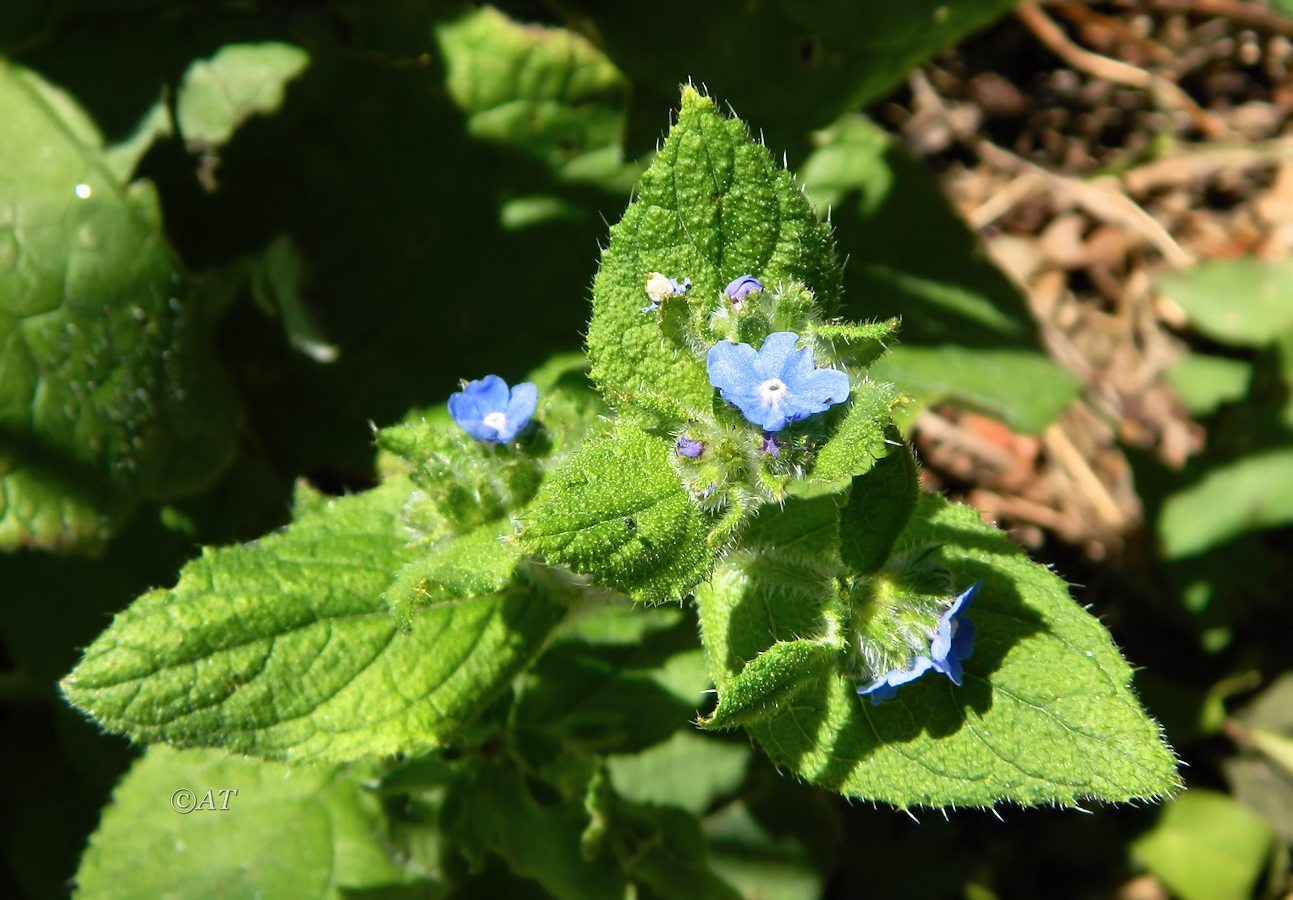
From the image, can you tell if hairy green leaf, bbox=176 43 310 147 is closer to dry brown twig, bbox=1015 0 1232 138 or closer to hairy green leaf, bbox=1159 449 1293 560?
dry brown twig, bbox=1015 0 1232 138

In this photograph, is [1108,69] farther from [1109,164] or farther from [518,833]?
[518,833]

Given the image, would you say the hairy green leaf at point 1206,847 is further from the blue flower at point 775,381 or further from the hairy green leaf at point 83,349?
the hairy green leaf at point 83,349

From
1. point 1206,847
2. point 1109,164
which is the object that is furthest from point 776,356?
point 1109,164

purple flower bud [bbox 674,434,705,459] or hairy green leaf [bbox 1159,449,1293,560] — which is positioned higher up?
purple flower bud [bbox 674,434,705,459]

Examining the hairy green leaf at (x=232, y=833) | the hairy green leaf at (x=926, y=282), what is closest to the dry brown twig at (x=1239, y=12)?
the hairy green leaf at (x=926, y=282)

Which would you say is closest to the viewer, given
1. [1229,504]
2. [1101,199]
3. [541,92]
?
[541,92]

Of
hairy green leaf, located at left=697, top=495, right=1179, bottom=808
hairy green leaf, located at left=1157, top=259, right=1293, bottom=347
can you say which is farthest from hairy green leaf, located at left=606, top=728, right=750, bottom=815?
hairy green leaf, located at left=1157, top=259, right=1293, bottom=347
